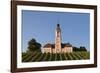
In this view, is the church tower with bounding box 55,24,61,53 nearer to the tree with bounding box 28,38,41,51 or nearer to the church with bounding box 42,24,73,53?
the church with bounding box 42,24,73,53

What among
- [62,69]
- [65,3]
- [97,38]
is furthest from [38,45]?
[97,38]

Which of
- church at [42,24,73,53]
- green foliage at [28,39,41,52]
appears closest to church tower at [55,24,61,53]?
church at [42,24,73,53]

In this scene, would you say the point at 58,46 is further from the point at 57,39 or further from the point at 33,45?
the point at 33,45

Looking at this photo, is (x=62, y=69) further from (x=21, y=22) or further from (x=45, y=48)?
(x=21, y=22)

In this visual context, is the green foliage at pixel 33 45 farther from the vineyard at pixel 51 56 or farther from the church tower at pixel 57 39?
the church tower at pixel 57 39

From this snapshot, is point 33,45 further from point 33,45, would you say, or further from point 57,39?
point 57,39

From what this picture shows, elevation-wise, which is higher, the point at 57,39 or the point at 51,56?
the point at 57,39

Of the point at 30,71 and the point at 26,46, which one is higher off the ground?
the point at 26,46

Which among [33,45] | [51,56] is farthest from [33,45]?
[51,56]
